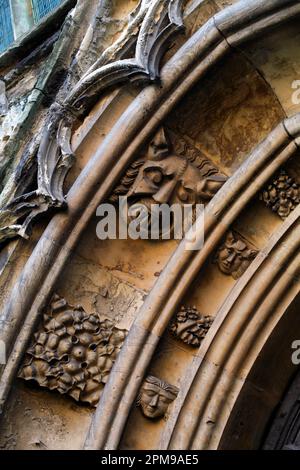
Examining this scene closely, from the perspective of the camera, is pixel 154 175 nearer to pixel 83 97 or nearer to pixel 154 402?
pixel 83 97

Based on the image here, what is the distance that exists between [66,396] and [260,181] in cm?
118

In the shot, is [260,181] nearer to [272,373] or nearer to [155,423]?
[272,373]

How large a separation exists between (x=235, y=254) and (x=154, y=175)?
0.47 meters

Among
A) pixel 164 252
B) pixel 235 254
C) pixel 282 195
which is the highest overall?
pixel 282 195

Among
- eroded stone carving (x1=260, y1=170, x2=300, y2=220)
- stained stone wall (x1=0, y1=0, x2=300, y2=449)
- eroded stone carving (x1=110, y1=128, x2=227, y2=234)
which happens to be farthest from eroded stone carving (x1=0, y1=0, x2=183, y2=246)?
eroded stone carving (x1=260, y1=170, x2=300, y2=220)

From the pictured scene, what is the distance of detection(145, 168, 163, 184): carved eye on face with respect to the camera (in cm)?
400

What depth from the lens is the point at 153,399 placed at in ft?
12.7

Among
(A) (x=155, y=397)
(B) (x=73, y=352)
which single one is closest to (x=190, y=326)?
(A) (x=155, y=397)

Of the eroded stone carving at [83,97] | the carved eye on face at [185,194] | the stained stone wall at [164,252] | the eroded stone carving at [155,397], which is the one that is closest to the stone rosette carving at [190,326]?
the stained stone wall at [164,252]

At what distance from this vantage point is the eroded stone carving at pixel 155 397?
12.7 ft

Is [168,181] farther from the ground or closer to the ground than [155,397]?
farther from the ground

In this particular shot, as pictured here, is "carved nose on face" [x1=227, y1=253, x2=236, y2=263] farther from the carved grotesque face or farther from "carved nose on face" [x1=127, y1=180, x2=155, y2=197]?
"carved nose on face" [x1=127, y1=180, x2=155, y2=197]

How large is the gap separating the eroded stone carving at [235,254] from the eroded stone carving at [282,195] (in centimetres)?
19

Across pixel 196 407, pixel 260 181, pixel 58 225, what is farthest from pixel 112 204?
pixel 196 407
